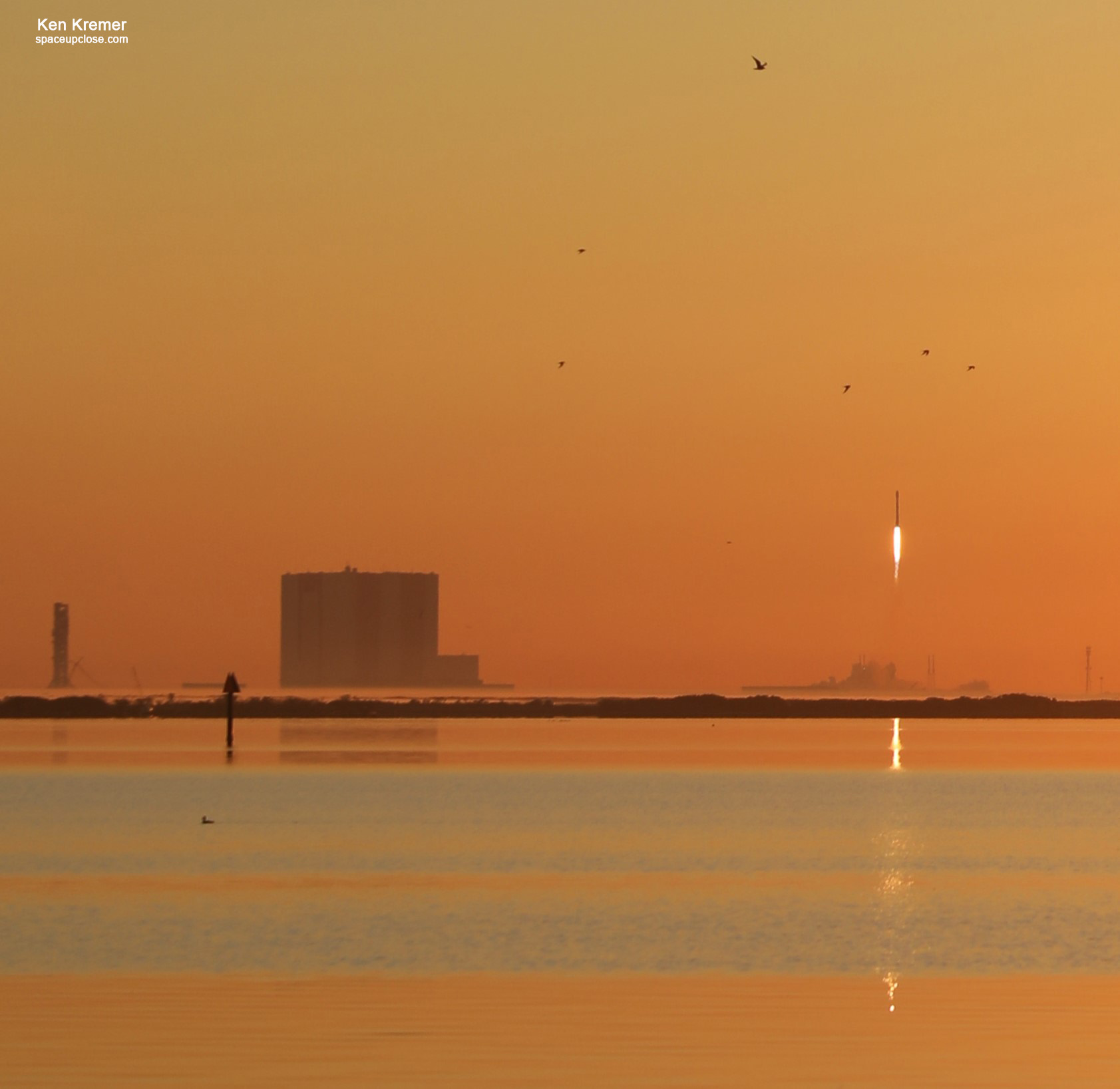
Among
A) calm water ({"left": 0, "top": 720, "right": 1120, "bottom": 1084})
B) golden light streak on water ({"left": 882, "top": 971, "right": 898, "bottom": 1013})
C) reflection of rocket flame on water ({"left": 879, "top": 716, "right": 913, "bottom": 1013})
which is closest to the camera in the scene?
calm water ({"left": 0, "top": 720, "right": 1120, "bottom": 1084})

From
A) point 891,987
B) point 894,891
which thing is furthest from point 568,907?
point 891,987

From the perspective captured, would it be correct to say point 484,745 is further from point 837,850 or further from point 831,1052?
point 831,1052

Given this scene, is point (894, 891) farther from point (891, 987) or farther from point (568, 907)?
point (891, 987)

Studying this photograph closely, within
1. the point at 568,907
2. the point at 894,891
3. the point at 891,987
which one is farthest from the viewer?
the point at 894,891

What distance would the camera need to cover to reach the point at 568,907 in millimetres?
49156

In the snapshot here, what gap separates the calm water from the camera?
31750 millimetres

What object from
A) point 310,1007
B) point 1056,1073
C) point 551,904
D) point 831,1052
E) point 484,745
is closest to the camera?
point 1056,1073

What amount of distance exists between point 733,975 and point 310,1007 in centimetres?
834

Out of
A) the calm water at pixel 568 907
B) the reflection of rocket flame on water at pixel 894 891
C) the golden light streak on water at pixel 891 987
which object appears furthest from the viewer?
the reflection of rocket flame on water at pixel 894 891

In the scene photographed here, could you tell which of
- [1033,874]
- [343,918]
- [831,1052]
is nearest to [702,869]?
[1033,874]

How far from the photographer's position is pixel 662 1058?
90.5ft

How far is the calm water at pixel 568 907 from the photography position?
104ft

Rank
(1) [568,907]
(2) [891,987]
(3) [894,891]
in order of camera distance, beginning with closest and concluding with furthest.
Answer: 1. (2) [891,987]
2. (1) [568,907]
3. (3) [894,891]

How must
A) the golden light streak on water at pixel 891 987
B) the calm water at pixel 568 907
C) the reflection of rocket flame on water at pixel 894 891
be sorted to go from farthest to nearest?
the reflection of rocket flame on water at pixel 894 891 < the golden light streak on water at pixel 891 987 < the calm water at pixel 568 907
